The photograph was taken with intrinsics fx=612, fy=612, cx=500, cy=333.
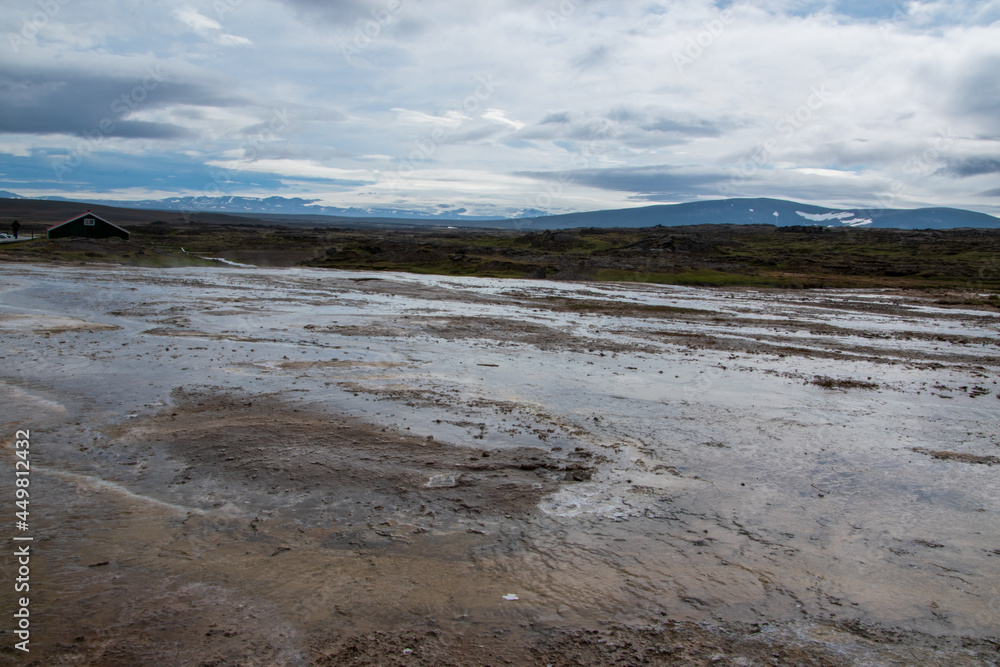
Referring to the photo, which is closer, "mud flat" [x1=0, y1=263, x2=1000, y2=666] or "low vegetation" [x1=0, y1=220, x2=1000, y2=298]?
"mud flat" [x1=0, y1=263, x2=1000, y2=666]

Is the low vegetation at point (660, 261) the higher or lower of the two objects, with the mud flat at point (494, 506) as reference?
higher

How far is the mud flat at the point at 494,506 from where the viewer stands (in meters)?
4.89

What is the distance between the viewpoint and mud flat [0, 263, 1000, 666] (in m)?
4.89

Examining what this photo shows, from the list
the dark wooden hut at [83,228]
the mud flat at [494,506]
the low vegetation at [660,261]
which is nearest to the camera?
the mud flat at [494,506]

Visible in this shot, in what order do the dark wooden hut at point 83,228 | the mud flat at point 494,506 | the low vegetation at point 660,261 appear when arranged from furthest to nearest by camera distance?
the dark wooden hut at point 83,228 → the low vegetation at point 660,261 → the mud flat at point 494,506

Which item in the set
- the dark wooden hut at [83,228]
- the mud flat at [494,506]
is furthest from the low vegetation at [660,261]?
the mud flat at [494,506]

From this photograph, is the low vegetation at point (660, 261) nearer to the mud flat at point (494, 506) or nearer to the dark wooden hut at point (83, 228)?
the dark wooden hut at point (83, 228)

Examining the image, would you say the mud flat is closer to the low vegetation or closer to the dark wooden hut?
the low vegetation

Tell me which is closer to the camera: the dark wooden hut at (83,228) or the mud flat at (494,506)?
the mud flat at (494,506)

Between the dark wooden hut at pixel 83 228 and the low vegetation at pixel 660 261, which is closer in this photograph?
the low vegetation at pixel 660 261

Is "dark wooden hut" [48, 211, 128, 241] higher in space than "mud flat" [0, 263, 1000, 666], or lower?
higher

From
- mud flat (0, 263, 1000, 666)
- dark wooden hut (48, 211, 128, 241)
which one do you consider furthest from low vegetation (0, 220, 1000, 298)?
mud flat (0, 263, 1000, 666)

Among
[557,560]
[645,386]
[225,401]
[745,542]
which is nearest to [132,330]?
[225,401]

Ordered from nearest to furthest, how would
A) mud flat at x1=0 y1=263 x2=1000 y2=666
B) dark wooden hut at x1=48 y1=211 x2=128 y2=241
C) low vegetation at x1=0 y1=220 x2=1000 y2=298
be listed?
1. mud flat at x1=0 y1=263 x2=1000 y2=666
2. low vegetation at x1=0 y1=220 x2=1000 y2=298
3. dark wooden hut at x1=48 y1=211 x2=128 y2=241
